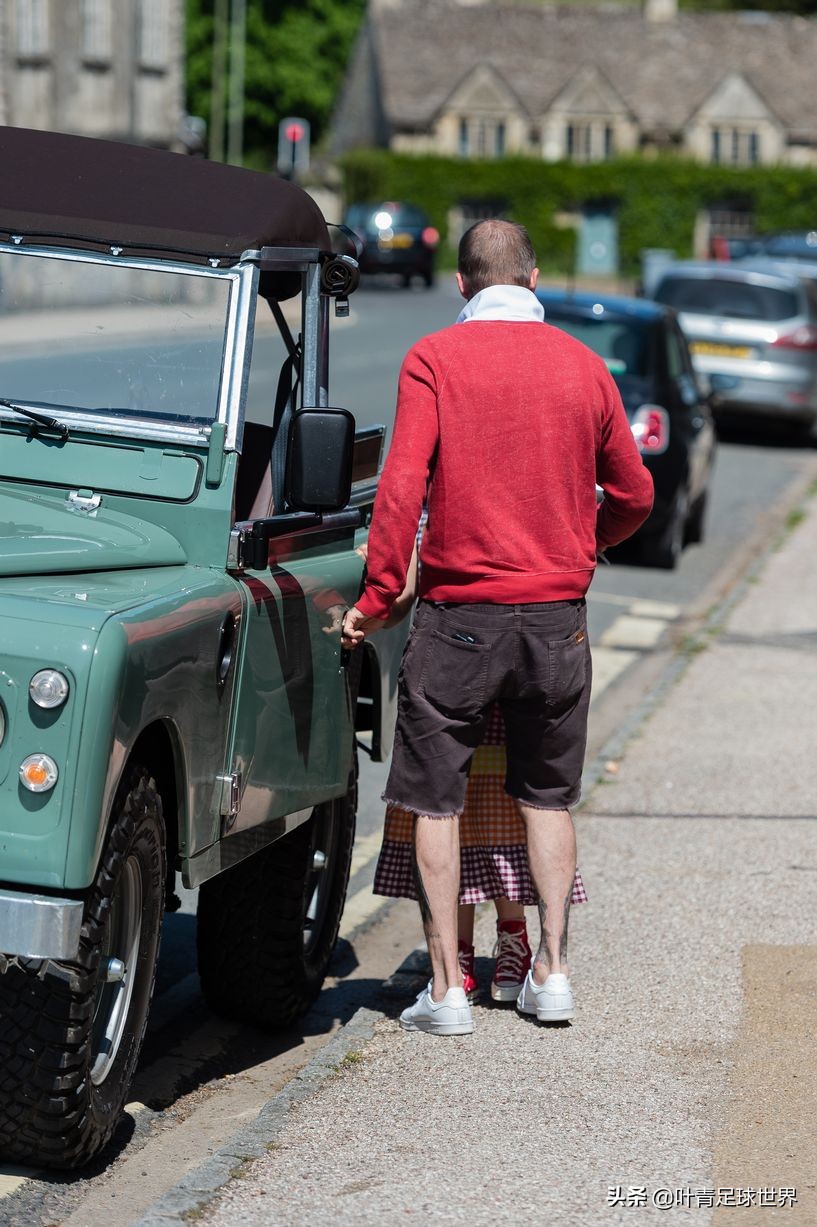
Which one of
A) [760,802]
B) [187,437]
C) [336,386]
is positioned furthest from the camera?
[336,386]

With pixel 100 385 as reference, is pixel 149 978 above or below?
below

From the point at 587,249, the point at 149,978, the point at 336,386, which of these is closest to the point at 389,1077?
the point at 149,978

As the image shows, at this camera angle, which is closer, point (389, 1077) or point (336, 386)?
point (389, 1077)

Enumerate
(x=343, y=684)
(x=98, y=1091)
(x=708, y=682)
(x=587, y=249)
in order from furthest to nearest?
(x=587, y=249) → (x=708, y=682) → (x=343, y=684) → (x=98, y=1091)

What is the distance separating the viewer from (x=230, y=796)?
4426 mm

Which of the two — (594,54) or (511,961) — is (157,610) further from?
(594,54)

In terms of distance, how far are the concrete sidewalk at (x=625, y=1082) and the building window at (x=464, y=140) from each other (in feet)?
252

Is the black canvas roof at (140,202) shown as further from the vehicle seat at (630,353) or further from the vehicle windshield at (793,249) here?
the vehicle windshield at (793,249)

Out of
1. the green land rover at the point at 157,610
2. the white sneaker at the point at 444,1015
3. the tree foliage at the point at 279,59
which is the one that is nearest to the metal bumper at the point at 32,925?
the green land rover at the point at 157,610

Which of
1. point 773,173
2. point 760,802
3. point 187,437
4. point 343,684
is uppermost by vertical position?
point 773,173

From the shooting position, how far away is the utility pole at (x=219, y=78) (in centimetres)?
7656

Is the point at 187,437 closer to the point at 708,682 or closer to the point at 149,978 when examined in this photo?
the point at 149,978

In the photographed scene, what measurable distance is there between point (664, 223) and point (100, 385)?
236 feet

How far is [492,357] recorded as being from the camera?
15.5 ft
